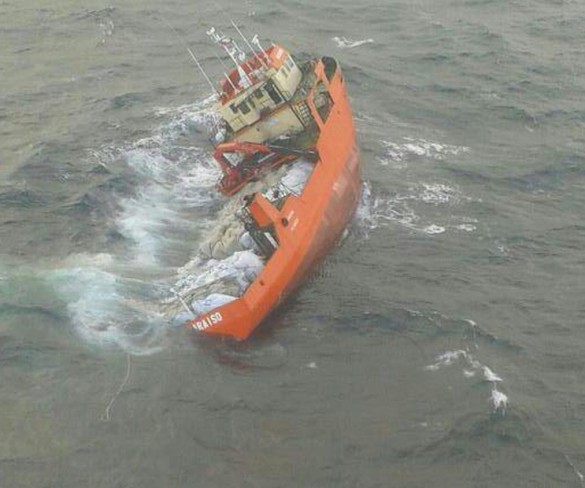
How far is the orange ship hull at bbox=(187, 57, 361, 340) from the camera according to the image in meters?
24.7

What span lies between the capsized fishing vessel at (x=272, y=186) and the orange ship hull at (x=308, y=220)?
4 centimetres

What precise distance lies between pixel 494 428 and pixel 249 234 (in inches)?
443

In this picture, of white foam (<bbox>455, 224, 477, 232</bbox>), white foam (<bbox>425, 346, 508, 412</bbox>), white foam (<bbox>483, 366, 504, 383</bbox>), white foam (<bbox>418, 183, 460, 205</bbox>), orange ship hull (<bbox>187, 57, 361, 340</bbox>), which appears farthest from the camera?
white foam (<bbox>418, 183, 460, 205</bbox>)

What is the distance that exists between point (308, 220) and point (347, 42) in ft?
80.5

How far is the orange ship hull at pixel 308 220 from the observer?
24734mm

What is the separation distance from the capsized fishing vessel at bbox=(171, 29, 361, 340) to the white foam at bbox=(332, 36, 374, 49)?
555 inches

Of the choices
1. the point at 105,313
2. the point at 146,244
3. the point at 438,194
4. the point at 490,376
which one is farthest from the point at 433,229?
the point at 105,313

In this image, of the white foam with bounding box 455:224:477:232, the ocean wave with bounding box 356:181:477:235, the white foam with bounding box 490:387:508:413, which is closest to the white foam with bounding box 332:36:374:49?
the ocean wave with bounding box 356:181:477:235

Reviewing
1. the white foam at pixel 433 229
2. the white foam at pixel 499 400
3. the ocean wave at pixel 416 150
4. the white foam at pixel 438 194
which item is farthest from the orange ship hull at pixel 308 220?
the white foam at pixel 499 400

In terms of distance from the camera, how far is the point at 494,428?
21.1 m

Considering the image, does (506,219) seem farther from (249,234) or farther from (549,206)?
(249,234)

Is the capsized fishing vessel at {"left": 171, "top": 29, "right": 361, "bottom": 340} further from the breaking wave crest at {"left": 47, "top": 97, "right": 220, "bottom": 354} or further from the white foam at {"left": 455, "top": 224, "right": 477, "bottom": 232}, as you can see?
the white foam at {"left": 455, "top": 224, "right": 477, "bottom": 232}

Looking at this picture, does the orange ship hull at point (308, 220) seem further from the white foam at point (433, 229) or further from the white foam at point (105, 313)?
the white foam at point (433, 229)

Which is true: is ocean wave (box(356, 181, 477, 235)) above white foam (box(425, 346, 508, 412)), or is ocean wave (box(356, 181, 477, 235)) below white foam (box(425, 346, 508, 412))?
below
